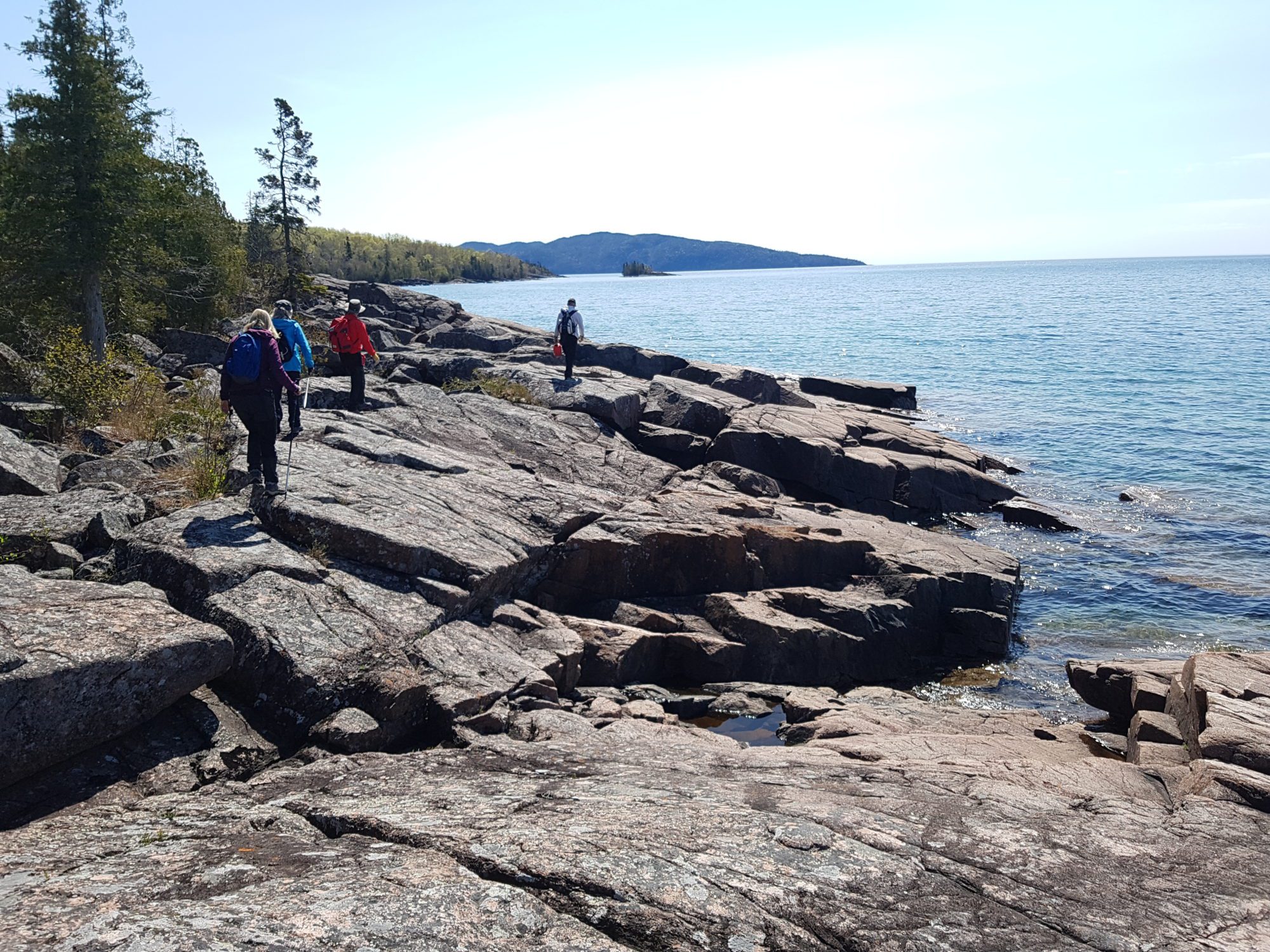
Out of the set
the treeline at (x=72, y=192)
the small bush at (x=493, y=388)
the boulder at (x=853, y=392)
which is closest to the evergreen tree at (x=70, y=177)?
the treeline at (x=72, y=192)

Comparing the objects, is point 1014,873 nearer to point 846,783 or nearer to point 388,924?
point 846,783

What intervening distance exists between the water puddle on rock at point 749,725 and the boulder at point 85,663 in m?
6.91

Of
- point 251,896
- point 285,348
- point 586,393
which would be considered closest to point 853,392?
point 586,393

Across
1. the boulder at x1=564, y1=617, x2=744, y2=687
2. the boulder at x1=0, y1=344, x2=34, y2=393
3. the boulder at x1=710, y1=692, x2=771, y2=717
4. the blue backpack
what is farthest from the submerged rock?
the boulder at x1=0, y1=344, x2=34, y2=393

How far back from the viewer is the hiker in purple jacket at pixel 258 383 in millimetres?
11148

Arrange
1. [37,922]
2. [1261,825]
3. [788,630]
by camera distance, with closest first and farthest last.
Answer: [37,922], [1261,825], [788,630]

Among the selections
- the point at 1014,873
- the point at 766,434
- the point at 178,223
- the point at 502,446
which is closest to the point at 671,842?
the point at 1014,873

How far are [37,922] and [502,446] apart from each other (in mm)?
14921

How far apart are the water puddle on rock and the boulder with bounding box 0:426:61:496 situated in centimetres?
983

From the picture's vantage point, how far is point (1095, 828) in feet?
21.5

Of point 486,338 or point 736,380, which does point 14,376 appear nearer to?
point 486,338

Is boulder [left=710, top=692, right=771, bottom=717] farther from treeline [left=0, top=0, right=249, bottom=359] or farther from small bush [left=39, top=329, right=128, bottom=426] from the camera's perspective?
treeline [left=0, top=0, right=249, bottom=359]

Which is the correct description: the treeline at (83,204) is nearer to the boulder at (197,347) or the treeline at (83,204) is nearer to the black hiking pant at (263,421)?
the boulder at (197,347)

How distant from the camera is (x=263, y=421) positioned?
37.3 ft
